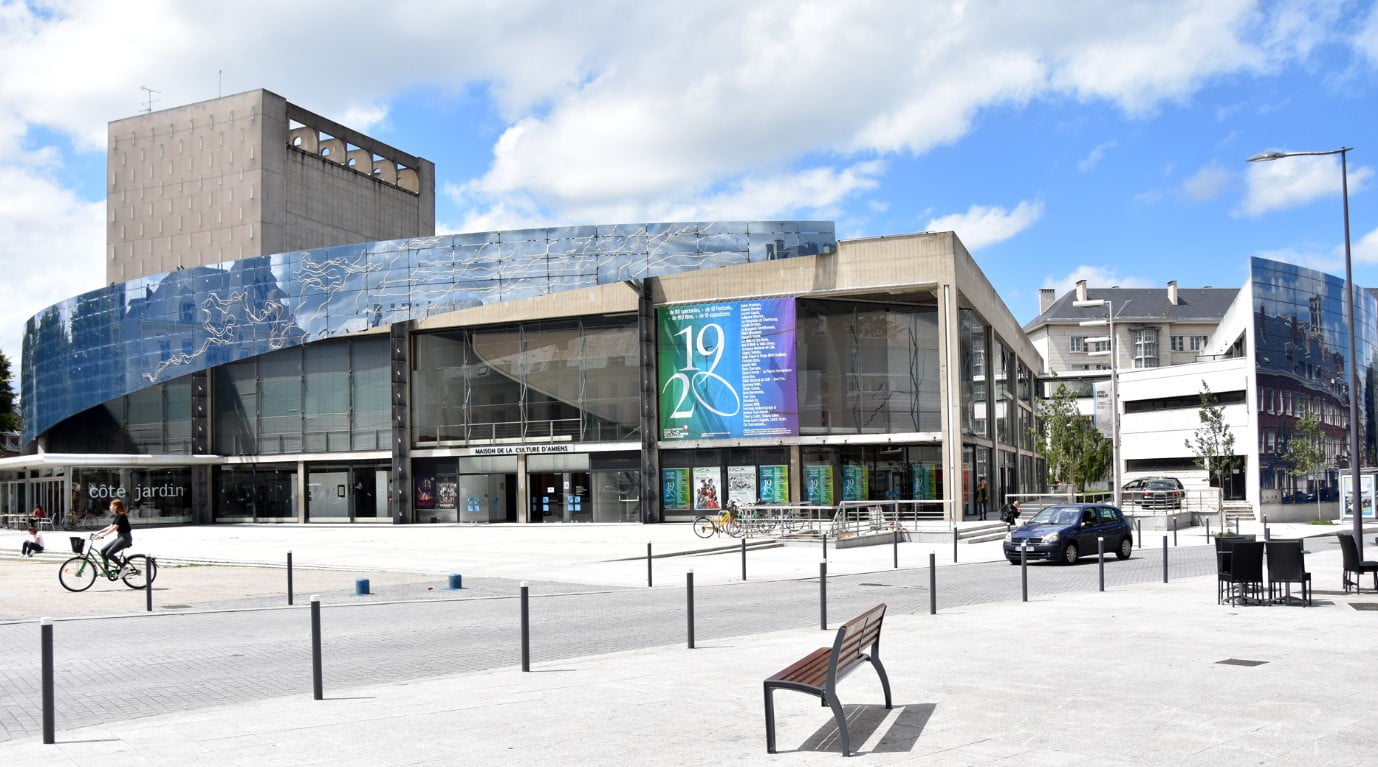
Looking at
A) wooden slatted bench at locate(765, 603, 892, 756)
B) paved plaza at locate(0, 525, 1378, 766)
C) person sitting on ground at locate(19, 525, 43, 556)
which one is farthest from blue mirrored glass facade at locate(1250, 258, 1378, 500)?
wooden slatted bench at locate(765, 603, 892, 756)

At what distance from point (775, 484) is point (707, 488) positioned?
121 inches

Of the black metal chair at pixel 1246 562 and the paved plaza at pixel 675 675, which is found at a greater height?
the black metal chair at pixel 1246 562

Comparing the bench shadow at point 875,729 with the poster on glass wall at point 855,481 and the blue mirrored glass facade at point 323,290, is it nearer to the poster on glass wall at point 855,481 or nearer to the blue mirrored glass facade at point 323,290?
the poster on glass wall at point 855,481

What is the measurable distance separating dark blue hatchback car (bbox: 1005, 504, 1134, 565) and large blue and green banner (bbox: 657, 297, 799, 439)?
20.2 metres

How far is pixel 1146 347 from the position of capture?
4542 inches

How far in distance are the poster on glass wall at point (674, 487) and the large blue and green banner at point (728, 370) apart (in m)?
1.55

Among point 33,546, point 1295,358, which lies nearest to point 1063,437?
point 1295,358

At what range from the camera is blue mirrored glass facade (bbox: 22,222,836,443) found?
157ft

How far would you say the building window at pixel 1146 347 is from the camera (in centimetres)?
11469

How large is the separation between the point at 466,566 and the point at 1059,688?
19.2 m

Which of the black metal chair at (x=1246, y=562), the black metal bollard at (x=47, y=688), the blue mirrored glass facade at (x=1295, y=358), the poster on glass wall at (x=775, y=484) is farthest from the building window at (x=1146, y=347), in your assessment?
the black metal bollard at (x=47, y=688)

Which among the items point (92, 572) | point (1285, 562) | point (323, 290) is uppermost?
point (323, 290)

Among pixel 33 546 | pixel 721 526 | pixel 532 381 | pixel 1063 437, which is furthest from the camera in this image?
pixel 1063 437

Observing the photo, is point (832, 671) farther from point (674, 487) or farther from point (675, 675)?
point (674, 487)
